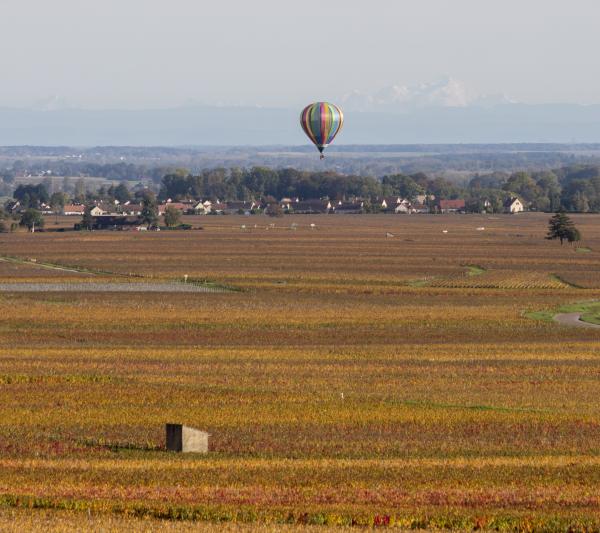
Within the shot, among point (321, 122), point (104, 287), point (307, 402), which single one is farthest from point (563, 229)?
point (307, 402)

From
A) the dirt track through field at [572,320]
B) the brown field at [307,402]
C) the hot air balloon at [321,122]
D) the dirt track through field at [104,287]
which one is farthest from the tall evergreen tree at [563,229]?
the dirt track through field at [572,320]

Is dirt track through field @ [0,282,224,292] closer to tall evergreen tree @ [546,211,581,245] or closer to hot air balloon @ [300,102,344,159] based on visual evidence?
hot air balloon @ [300,102,344,159]

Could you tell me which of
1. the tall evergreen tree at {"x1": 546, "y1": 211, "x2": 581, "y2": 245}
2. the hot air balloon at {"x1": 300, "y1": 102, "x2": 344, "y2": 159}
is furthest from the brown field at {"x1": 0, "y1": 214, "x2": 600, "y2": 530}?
the tall evergreen tree at {"x1": 546, "y1": 211, "x2": 581, "y2": 245}

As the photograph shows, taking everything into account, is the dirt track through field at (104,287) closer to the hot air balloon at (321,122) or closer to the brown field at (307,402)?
the brown field at (307,402)

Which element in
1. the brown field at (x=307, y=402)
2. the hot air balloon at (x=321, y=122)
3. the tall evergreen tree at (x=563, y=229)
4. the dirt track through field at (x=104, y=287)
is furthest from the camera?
the tall evergreen tree at (x=563, y=229)

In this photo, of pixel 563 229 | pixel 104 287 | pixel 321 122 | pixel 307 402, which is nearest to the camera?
pixel 307 402

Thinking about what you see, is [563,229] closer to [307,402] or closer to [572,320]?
[572,320]

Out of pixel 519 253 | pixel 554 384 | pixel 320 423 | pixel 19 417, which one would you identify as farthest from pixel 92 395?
pixel 519 253
